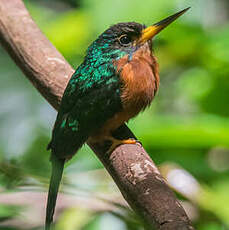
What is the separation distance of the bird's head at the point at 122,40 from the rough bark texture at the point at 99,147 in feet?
0.66

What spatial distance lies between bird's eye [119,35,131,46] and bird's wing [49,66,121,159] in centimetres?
25

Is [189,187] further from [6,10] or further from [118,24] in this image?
[6,10]

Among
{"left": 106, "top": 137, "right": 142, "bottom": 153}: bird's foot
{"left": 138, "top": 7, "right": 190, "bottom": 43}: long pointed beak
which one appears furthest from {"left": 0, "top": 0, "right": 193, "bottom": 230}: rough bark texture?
{"left": 138, "top": 7, "right": 190, "bottom": 43}: long pointed beak

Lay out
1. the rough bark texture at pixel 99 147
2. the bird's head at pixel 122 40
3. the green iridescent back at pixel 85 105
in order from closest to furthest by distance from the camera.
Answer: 1. the rough bark texture at pixel 99 147
2. the green iridescent back at pixel 85 105
3. the bird's head at pixel 122 40

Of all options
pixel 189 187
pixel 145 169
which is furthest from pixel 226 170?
pixel 145 169

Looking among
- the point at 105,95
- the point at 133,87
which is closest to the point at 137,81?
the point at 133,87

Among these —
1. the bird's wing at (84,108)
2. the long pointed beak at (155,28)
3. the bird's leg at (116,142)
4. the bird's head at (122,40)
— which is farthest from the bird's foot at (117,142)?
the long pointed beak at (155,28)

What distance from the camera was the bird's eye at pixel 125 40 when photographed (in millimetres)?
2418

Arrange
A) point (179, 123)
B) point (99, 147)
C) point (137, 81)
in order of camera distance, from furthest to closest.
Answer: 1. point (137, 81)
2. point (99, 147)
3. point (179, 123)

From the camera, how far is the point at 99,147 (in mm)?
2137

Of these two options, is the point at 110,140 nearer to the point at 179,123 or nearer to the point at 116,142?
the point at 116,142

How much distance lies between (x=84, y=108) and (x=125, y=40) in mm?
415

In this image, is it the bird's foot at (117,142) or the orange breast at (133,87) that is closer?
the bird's foot at (117,142)

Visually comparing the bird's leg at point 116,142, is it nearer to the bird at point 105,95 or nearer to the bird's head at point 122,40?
the bird at point 105,95
